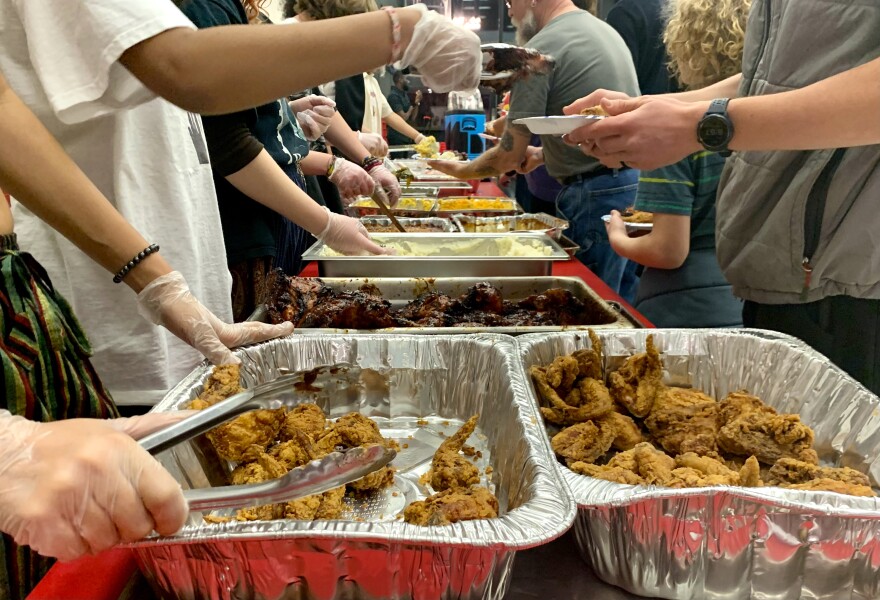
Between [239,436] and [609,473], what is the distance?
0.82 metres

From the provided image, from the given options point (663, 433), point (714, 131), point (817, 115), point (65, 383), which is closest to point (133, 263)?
point (65, 383)

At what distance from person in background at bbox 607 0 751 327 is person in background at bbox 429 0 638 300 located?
1.03 meters

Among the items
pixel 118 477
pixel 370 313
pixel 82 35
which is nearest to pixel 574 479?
pixel 118 477


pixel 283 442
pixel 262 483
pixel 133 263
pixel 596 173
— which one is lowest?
pixel 283 442

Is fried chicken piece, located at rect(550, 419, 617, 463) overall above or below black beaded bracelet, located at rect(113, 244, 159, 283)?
below

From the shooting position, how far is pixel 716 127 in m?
1.58

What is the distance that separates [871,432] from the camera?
1.28 meters

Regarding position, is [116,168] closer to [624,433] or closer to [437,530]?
[437,530]

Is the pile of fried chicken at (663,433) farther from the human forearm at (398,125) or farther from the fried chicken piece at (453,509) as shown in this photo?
the human forearm at (398,125)

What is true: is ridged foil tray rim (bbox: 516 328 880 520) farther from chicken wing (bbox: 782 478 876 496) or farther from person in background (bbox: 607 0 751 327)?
person in background (bbox: 607 0 751 327)

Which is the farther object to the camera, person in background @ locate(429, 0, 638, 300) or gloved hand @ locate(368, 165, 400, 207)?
gloved hand @ locate(368, 165, 400, 207)

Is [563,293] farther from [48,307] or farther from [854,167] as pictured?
[48,307]

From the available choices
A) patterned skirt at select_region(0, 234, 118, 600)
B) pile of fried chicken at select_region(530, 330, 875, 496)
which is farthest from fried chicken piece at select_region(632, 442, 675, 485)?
patterned skirt at select_region(0, 234, 118, 600)

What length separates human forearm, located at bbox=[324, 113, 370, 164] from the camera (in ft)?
14.2
